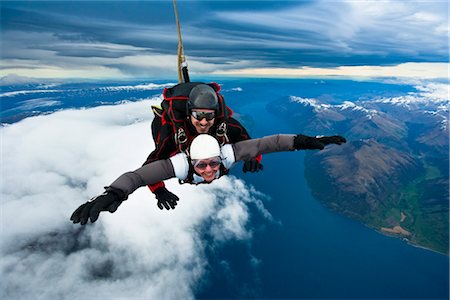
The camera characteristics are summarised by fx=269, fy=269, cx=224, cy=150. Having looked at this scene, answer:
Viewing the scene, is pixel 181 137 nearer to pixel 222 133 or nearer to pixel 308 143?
pixel 222 133

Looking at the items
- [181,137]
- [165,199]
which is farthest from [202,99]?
[165,199]

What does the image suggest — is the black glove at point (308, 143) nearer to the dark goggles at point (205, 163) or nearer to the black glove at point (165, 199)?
the dark goggles at point (205, 163)

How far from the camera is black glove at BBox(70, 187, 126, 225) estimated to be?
9.04 feet

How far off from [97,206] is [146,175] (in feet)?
2.84

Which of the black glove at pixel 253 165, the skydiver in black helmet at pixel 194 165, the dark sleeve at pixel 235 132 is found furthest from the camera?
the black glove at pixel 253 165

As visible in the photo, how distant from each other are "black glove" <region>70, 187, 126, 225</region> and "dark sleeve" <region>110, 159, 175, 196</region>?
0.14 metres

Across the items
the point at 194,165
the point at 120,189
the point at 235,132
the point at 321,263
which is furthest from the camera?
the point at 321,263

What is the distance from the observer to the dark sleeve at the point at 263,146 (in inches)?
165

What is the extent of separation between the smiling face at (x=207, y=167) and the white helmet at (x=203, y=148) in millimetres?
81

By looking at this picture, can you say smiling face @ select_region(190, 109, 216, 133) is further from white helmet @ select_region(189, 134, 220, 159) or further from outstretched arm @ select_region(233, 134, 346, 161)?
outstretched arm @ select_region(233, 134, 346, 161)

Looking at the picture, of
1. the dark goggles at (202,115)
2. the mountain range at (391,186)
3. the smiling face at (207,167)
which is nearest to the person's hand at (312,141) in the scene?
the smiling face at (207,167)

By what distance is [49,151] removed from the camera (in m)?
176

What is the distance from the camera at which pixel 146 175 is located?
11.9ft

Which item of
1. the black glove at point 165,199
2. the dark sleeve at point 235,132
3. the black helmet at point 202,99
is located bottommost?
the black glove at point 165,199
